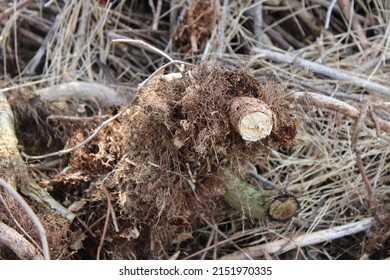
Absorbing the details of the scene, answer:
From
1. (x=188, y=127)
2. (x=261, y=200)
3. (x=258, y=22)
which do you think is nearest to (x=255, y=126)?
(x=188, y=127)

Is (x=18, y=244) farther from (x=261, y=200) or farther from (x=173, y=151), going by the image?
(x=261, y=200)

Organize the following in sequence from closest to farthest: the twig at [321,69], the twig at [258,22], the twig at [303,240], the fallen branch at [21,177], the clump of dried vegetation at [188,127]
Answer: the clump of dried vegetation at [188,127], the fallen branch at [21,177], the twig at [303,240], the twig at [321,69], the twig at [258,22]

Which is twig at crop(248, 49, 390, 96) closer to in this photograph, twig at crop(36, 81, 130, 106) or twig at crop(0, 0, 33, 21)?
twig at crop(36, 81, 130, 106)

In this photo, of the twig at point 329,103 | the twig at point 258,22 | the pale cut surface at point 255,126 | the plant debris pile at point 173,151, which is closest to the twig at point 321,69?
the twig at point 258,22

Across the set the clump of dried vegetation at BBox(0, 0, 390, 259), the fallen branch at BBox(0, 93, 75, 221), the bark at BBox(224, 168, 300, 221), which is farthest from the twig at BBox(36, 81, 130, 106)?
the bark at BBox(224, 168, 300, 221)

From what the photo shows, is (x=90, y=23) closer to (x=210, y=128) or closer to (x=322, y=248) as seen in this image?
(x=210, y=128)

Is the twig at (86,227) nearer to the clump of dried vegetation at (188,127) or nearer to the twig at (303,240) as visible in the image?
the clump of dried vegetation at (188,127)
